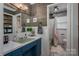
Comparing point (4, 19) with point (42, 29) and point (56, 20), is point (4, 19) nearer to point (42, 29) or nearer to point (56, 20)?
point (42, 29)

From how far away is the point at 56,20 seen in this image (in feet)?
4.87

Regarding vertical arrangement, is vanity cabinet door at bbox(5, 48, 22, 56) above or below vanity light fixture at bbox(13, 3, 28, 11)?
below

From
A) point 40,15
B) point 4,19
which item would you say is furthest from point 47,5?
point 4,19

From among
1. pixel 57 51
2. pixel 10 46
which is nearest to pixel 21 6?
pixel 10 46

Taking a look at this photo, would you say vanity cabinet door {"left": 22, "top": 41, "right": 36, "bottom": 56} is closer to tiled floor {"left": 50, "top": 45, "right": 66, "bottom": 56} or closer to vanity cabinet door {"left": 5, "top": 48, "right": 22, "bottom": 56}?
vanity cabinet door {"left": 5, "top": 48, "right": 22, "bottom": 56}

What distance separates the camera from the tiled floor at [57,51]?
1.48m

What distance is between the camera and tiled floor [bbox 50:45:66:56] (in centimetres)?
148

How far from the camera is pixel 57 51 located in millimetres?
1483

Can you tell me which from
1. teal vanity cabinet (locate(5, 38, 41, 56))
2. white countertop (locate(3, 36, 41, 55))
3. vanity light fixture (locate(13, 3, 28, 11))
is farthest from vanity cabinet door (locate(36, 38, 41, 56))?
vanity light fixture (locate(13, 3, 28, 11))

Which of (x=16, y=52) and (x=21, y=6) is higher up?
(x=21, y=6)

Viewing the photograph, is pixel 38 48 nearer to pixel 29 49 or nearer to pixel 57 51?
pixel 29 49

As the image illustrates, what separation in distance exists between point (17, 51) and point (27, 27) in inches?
11.3

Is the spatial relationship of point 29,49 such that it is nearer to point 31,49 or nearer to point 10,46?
point 31,49

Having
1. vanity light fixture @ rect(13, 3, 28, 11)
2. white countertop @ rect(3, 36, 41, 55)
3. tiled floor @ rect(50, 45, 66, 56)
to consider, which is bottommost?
tiled floor @ rect(50, 45, 66, 56)
